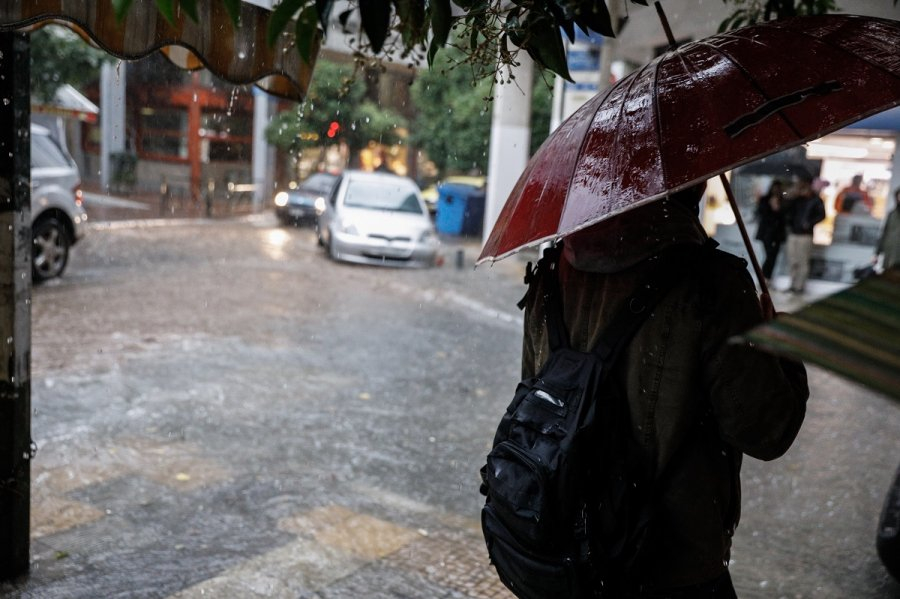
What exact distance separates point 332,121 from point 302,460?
2450 cm

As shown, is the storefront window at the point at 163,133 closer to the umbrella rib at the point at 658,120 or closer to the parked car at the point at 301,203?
the parked car at the point at 301,203

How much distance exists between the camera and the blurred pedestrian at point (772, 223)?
47.9 feet

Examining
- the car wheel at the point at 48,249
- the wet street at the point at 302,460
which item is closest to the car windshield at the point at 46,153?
the car wheel at the point at 48,249

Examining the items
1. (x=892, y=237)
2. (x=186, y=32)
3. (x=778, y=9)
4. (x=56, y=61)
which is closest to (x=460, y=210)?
(x=56, y=61)

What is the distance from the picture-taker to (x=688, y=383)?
218 cm

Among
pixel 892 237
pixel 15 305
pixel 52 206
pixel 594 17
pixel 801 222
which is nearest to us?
pixel 594 17

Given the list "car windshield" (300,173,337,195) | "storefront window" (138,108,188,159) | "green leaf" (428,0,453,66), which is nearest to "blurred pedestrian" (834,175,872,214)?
"car windshield" (300,173,337,195)

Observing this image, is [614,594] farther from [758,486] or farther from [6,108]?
[758,486]

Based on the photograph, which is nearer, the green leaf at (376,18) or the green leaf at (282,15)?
the green leaf at (376,18)

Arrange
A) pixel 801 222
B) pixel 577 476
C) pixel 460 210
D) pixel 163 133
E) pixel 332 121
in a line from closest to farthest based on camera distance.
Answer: pixel 577 476 → pixel 801 222 → pixel 460 210 → pixel 332 121 → pixel 163 133

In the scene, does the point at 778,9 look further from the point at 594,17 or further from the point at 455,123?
the point at 455,123

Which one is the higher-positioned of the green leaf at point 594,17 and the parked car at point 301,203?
the green leaf at point 594,17

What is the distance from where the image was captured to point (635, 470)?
7.16 feet

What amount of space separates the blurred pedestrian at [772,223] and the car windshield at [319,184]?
38.1ft
